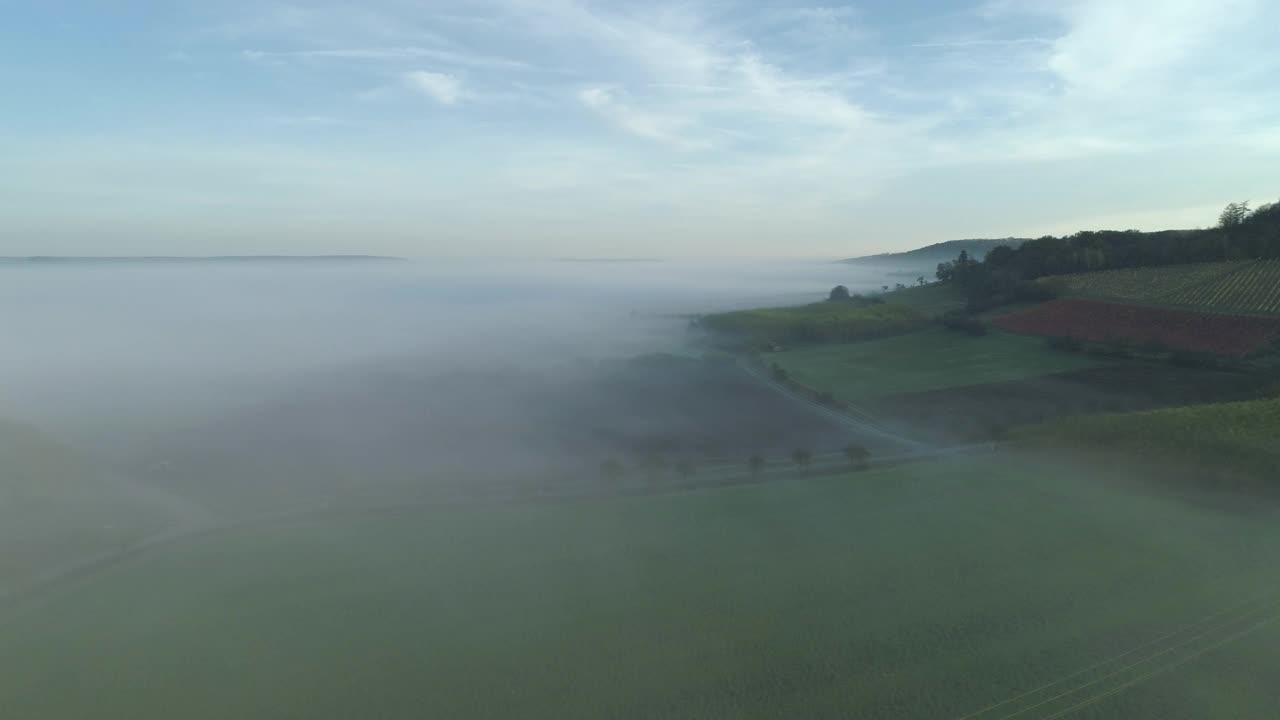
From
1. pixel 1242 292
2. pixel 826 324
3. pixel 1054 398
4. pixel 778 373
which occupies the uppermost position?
pixel 1242 292

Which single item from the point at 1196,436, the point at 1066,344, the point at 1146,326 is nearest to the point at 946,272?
the point at 1146,326

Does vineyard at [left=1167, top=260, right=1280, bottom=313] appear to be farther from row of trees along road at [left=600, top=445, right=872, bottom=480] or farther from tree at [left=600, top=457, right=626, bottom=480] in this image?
tree at [left=600, top=457, right=626, bottom=480]

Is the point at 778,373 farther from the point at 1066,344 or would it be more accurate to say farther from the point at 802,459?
the point at 1066,344

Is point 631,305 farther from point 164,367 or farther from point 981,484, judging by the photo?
point 981,484

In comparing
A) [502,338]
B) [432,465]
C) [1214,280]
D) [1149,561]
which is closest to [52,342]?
[502,338]

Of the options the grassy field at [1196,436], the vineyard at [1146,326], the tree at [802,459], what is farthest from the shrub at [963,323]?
the tree at [802,459]

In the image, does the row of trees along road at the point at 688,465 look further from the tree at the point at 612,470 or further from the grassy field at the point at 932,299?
the grassy field at the point at 932,299
